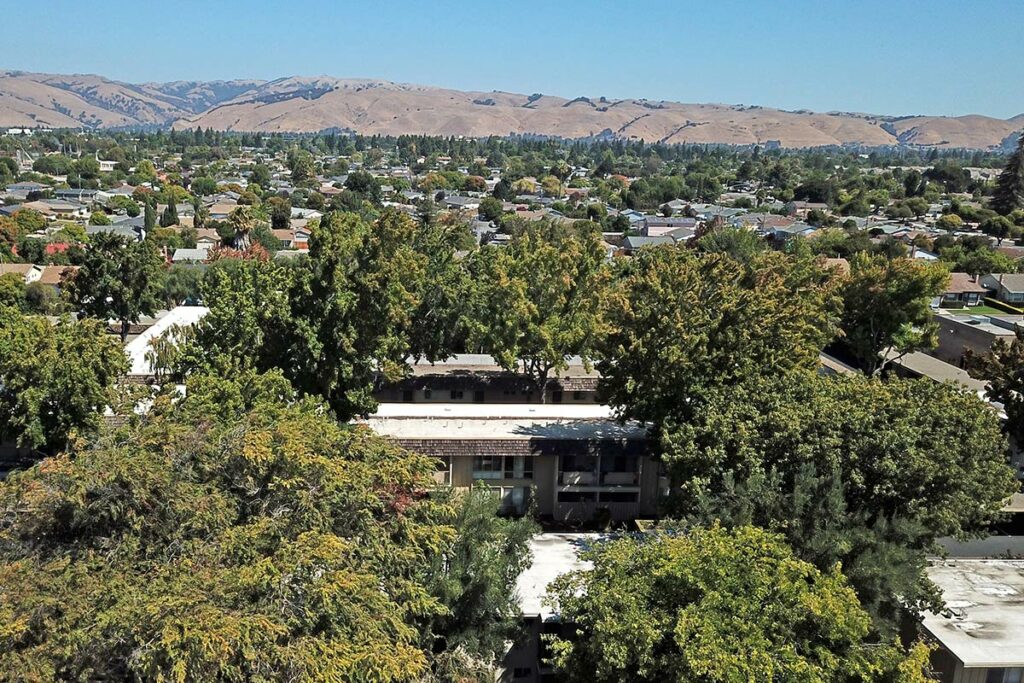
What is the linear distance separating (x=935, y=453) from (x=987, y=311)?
38.0 meters

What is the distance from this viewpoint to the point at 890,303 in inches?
986

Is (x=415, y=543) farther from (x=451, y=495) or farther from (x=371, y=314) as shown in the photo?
(x=371, y=314)

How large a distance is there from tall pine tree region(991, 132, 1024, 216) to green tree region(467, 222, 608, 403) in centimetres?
7724

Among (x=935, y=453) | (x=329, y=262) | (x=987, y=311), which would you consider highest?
(x=329, y=262)

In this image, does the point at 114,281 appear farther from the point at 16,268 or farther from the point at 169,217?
the point at 169,217

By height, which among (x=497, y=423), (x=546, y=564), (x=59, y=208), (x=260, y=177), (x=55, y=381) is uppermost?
(x=260, y=177)

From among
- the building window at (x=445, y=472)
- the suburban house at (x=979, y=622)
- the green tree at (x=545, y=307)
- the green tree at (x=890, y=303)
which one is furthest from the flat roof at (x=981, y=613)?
the green tree at (x=890, y=303)

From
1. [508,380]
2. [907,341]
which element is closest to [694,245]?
[907,341]

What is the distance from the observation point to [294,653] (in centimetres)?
845

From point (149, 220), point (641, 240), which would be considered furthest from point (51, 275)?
point (641, 240)

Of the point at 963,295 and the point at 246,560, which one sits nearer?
the point at 246,560

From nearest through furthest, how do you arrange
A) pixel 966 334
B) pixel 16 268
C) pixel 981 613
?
pixel 981 613
pixel 966 334
pixel 16 268

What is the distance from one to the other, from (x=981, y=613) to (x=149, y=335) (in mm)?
24369

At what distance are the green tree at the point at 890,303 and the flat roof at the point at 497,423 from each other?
31.6 ft
